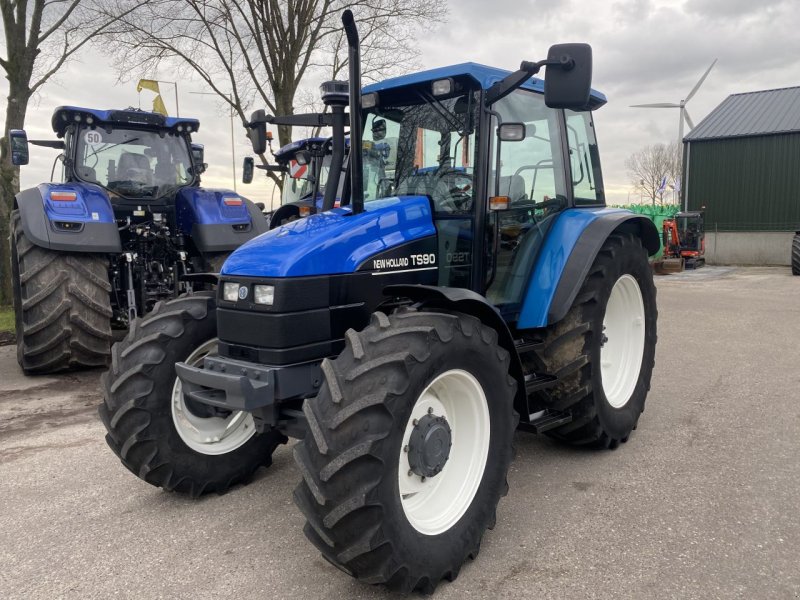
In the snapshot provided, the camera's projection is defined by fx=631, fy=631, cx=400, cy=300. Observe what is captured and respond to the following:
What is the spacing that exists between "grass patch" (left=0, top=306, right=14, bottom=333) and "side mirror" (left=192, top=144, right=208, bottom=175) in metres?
3.17

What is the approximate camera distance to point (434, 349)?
2.50 metres

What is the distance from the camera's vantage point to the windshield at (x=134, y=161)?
683 centimetres

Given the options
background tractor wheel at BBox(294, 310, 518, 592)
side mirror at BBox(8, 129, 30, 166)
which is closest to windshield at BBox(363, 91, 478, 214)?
background tractor wheel at BBox(294, 310, 518, 592)

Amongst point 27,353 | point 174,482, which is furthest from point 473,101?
point 27,353

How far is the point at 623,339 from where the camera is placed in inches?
176

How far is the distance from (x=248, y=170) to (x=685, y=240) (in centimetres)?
1512

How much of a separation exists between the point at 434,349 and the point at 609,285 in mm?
1801

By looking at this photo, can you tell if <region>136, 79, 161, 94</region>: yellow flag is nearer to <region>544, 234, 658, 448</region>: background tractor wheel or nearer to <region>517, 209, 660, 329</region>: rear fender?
<region>517, 209, 660, 329</region>: rear fender

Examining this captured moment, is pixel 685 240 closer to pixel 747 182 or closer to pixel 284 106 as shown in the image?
pixel 747 182

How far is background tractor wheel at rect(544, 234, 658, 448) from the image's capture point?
143 inches

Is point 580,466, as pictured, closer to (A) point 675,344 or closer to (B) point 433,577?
(B) point 433,577

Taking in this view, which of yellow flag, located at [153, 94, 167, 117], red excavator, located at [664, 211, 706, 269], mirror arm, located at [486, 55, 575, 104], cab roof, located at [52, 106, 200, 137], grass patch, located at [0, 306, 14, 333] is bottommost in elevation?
grass patch, located at [0, 306, 14, 333]

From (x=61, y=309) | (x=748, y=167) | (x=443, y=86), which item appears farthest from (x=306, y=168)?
(x=748, y=167)

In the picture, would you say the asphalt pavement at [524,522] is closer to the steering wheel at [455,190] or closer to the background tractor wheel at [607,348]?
the background tractor wheel at [607,348]
